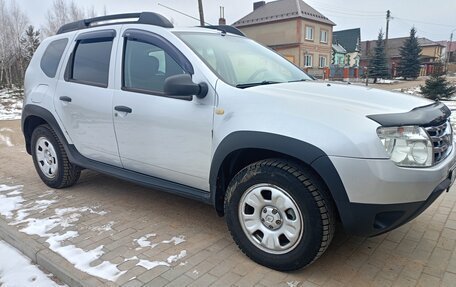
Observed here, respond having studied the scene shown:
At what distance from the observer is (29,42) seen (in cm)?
2634

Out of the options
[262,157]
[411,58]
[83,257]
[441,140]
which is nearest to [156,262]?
[83,257]

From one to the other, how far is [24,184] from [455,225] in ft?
16.3

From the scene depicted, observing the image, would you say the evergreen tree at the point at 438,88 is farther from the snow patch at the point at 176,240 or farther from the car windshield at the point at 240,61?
the snow patch at the point at 176,240

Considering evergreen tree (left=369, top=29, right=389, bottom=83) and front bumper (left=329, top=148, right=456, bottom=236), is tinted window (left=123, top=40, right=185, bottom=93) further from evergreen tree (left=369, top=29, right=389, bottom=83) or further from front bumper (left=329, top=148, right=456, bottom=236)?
evergreen tree (left=369, top=29, right=389, bottom=83)

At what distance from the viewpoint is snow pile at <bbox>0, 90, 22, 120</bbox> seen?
1315 cm

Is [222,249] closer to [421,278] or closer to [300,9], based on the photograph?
[421,278]

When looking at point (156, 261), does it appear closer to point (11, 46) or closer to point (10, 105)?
point (10, 105)

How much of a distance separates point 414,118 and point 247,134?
1.07 meters

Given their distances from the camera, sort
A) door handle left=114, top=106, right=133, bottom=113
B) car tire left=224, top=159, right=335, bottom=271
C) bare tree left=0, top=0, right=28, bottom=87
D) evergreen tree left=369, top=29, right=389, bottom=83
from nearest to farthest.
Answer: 1. car tire left=224, top=159, right=335, bottom=271
2. door handle left=114, top=106, right=133, bottom=113
3. bare tree left=0, top=0, right=28, bottom=87
4. evergreen tree left=369, top=29, right=389, bottom=83

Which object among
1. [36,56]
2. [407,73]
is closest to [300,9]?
[407,73]

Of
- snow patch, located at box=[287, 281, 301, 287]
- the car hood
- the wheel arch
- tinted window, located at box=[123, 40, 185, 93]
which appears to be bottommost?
snow patch, located at box=[287, 281, 301, 287]

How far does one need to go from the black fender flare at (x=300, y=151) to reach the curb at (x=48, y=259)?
51.3 inches

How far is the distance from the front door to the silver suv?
0.01m

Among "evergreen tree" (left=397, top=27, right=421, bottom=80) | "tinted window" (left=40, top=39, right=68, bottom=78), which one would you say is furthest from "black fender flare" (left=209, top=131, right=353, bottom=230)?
"evergreen tree" (left=397, top=27, right=421, bottom=80)
